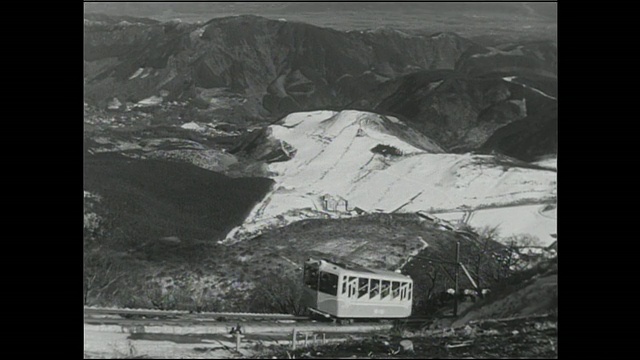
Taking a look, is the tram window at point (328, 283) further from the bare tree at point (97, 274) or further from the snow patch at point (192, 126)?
the snow patch at point (192, 126)

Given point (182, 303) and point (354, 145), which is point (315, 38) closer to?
point (354, 145)

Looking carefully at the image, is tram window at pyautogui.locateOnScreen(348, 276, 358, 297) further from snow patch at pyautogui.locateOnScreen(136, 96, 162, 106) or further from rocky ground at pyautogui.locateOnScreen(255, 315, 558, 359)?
snow patch at pyautogui.locateOnScreen(136, 96, 162, 106)

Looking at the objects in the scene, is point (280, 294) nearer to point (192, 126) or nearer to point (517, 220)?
point (192, 126)

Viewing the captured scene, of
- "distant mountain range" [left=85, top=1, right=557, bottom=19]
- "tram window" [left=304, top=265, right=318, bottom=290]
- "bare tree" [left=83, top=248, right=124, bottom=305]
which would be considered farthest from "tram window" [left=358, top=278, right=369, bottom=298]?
"distant mountain range" [left=85, top=1, right=557, bottom=19]

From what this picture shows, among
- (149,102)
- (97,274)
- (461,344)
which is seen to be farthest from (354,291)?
(149,102)

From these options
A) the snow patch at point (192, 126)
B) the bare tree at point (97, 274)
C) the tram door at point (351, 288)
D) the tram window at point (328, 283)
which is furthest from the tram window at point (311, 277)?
the snow patch at point (192, 126)
